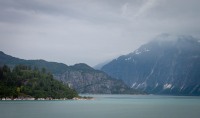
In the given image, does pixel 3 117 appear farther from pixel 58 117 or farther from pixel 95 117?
pixel 95 117

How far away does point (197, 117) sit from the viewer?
373 feet

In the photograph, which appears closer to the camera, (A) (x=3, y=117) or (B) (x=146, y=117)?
(A) (x=3, y=117)

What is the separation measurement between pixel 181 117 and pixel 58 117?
126 feet

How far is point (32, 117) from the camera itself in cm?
11325

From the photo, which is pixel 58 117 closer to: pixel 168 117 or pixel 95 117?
pixel 95 117

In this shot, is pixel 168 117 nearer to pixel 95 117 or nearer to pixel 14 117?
pixel 95 117

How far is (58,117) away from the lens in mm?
111875

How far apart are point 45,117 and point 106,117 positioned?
18.8 meters

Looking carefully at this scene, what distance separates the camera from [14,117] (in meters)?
110

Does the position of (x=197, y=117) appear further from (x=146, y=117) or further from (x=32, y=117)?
(x=32, y=117)

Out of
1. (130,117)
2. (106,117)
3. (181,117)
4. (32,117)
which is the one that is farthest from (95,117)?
(181,117)

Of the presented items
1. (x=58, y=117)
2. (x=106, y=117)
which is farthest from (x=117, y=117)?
(x=58, y=117)

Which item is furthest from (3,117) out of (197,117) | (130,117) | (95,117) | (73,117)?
(197,117)

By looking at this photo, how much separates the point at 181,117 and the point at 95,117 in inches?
1066
